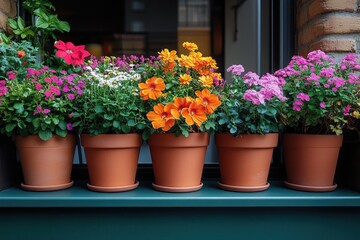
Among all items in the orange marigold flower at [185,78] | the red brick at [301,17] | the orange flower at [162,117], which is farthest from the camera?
the red brick at [301,17]

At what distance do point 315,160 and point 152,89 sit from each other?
0.64 m

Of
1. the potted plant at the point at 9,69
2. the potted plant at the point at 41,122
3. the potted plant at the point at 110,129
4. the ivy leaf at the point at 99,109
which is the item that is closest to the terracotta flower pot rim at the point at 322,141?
the potted plant at the point at 110,129

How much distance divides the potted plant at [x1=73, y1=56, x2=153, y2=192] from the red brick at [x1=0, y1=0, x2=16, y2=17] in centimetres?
57

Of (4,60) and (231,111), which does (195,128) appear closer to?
(231,111)

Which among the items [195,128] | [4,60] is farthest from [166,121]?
[4,60]

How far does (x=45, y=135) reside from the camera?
48.5 inches

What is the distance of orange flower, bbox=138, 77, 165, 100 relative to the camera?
1.20 metres

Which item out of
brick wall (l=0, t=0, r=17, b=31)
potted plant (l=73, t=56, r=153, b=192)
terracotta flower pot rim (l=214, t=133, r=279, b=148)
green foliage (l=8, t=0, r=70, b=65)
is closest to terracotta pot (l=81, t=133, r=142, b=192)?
potted plant (l=73, t=56, r=153, b=192)

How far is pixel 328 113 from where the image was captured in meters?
1.25

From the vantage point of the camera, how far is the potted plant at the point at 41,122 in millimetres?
1210

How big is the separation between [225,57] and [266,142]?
2900 millimetres

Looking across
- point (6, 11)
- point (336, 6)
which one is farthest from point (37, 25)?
point (336, 6)

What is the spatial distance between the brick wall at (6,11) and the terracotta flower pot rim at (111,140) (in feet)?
2.21

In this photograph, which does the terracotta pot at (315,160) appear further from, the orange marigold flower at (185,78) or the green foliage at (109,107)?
the green foliage at (109,107)
